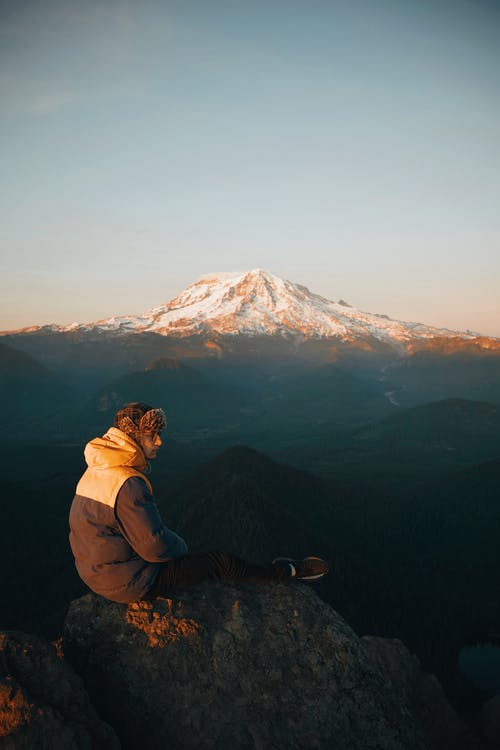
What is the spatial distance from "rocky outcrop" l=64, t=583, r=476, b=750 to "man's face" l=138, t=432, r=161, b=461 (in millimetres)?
2798

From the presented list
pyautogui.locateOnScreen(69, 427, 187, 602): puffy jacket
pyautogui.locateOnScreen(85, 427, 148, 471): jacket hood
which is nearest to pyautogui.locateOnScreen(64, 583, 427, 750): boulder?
pyautogui.locateOnScreen(69, 427, 187, 602): puffy jacket

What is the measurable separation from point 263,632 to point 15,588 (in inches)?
5372

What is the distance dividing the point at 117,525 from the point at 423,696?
20.7m

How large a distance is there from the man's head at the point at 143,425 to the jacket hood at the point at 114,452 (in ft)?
0.56

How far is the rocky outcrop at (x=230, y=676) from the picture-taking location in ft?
25.9

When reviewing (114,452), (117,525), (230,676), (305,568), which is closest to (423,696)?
(305,568)

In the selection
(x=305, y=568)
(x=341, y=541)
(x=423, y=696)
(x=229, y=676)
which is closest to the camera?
(x=229, y=676)

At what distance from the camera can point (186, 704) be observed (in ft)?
26.2

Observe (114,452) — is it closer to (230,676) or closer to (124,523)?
(124,523)

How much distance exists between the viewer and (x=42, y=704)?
6.49 meters

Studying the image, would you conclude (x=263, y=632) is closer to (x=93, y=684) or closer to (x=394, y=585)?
(x=93, y=684)

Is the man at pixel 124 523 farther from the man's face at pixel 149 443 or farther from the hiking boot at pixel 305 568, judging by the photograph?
the hiking boot at pixel 305 568

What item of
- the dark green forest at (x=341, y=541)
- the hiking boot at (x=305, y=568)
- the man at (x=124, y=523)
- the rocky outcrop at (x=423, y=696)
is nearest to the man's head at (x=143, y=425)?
the man at (x=124, y=523)

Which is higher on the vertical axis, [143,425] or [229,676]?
[143,425]
